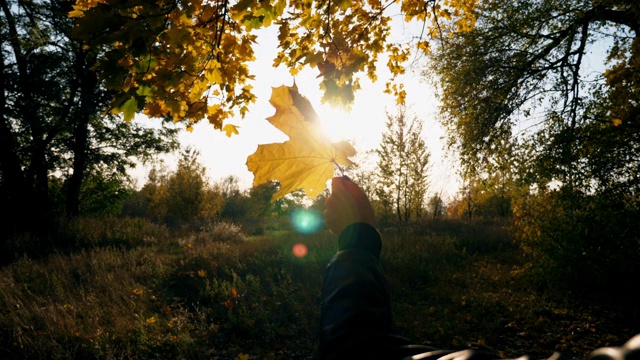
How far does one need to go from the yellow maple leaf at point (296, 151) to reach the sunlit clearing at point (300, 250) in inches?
268

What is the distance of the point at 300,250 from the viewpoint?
8.84m

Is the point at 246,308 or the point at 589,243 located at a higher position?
the point at 589,243

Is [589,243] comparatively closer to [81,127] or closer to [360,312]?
[360,312]

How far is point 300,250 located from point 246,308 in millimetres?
3852

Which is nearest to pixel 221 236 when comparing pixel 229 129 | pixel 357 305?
pixel 229 129

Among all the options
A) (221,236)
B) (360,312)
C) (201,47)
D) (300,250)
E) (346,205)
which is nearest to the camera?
(360,312)

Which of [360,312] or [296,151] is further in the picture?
[296,151]

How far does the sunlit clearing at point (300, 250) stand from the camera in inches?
323

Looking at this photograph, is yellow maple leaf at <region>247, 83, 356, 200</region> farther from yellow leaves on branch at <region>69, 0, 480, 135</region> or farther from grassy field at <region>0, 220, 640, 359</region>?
grassy field at <region>0, 220, 640, 359</region>

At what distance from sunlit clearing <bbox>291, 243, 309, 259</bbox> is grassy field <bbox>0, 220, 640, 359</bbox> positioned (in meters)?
0.27

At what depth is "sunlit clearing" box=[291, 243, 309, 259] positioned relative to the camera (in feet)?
26.9

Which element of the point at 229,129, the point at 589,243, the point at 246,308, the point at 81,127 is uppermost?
the point at 81,127

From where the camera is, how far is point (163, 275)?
632cm

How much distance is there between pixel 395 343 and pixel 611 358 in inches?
19.7
